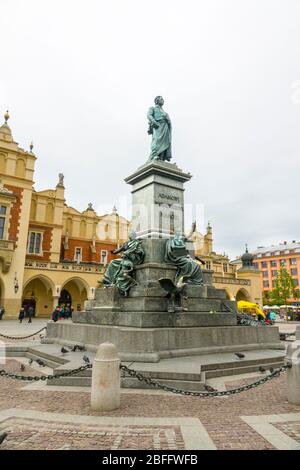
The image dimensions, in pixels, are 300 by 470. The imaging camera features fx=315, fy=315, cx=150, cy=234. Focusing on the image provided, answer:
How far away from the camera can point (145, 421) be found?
414cm

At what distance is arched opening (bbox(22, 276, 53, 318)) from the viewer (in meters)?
35.2

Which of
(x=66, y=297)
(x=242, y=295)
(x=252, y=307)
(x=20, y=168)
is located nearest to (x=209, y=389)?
(x=252, y=307)

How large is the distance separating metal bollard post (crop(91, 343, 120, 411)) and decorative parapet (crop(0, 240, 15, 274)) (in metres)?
27.0

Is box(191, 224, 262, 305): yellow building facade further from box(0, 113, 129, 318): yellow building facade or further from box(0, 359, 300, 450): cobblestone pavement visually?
box(0, 359, 300, 450): cobblestone pavement

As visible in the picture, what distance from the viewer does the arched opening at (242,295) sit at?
151 ft

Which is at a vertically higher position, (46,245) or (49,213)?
(49,213)

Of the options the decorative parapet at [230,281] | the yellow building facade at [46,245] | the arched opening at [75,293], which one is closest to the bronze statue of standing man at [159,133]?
the yellow building facade at [46,245]

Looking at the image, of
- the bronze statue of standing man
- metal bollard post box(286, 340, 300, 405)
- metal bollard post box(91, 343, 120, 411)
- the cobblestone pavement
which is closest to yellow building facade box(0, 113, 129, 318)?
the bronze statue of standing man

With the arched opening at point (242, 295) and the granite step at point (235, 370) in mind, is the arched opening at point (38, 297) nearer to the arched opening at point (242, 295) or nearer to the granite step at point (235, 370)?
the arched opening at point (242, 295)

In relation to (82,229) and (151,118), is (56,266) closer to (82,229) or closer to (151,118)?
(82,229)

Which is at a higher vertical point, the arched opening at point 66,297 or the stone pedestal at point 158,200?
the stone pedestal at point 158,200

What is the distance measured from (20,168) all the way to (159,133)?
80.7 feet

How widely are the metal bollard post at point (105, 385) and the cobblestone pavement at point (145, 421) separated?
0.13 meters
